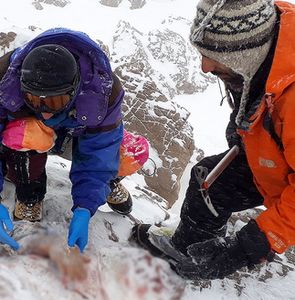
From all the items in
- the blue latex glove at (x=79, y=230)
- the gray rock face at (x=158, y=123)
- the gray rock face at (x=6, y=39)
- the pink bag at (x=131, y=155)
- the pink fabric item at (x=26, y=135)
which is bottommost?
the gray rock face at (x=158, y=123)

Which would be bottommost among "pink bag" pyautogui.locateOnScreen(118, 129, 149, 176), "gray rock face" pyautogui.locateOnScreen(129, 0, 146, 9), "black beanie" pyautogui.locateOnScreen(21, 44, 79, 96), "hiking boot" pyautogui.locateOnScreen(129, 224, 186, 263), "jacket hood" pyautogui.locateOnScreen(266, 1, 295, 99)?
"gray rock face" pyautogui.locateOnScreen(129, 0, 146, 9)

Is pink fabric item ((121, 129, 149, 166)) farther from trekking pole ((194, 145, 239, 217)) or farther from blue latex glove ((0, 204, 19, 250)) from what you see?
blue latex glove ((0, 204, 19, 250))

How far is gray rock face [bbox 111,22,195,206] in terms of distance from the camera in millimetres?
6840

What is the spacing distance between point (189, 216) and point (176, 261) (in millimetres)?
343

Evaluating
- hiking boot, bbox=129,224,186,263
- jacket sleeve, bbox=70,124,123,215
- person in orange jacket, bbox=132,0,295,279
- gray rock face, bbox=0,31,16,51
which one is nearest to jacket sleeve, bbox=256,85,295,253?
person in orange jacket, bbox=132,0,295,279

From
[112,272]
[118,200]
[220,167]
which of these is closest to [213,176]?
[220,167]

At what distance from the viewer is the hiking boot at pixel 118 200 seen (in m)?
2.94

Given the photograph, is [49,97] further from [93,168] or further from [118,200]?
[118,200]

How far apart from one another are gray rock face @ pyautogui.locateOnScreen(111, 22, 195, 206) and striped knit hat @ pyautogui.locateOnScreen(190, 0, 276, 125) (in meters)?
4.63

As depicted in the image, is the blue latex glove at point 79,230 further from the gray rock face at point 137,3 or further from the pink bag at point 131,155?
the gray rock face at point 137,3

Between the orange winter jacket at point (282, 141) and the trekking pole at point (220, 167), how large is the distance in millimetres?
344

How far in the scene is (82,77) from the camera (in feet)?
7.54

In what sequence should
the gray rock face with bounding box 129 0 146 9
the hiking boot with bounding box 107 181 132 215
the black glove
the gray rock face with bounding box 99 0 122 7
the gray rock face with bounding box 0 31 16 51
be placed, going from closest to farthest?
the black glove < the hiking boot with bounding box 107 181 132 215 < the gray rock face with bounding box 0 31 16 51 < the gray rock face with bounding box 99 0 122 7 < the gray rock face with bounding box 129 0 146 9

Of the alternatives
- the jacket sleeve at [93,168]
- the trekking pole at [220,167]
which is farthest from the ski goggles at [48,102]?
the trekking pole at [220,167]
